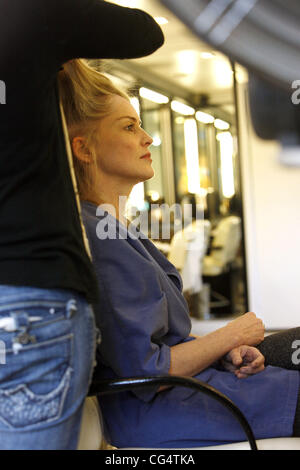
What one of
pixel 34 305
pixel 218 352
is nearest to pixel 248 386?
pixel 218 352

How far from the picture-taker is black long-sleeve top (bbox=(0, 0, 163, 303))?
34.2 inches

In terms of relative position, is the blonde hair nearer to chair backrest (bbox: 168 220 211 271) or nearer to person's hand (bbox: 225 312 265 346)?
person's hand (bbox: 225 312 265 346)

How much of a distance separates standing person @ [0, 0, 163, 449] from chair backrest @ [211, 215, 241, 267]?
615 cm

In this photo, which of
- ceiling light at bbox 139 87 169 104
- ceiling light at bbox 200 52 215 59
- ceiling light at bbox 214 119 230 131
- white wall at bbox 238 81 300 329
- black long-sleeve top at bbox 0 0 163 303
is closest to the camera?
black long-sleeve top at bbox 0 0 163 303

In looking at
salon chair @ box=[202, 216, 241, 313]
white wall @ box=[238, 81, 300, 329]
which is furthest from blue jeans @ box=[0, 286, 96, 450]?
salon chair @ box=[202, 216, 241, 313]

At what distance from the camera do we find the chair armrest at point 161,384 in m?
1.05

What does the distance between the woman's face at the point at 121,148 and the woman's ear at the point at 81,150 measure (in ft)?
0.07

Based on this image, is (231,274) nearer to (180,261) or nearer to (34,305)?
(180,261)

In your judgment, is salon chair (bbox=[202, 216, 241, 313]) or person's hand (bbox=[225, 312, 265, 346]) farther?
salon chair (bbox=[202, 216, 241, 313])

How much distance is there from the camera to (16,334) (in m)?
0.89

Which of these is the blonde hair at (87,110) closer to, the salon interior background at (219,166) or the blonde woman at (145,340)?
the blonde woman at (145,340)

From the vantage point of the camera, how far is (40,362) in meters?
0.90

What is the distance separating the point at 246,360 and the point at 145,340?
268 mm

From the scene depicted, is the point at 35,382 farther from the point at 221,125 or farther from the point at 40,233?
the point at 221,125
